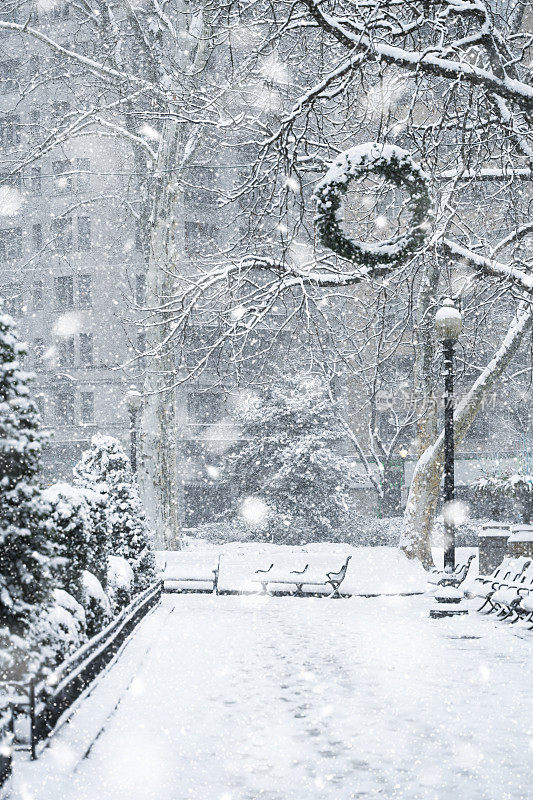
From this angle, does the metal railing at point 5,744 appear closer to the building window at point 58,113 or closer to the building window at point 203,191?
the building window at point 58,113

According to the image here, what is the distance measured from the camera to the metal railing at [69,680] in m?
6.53

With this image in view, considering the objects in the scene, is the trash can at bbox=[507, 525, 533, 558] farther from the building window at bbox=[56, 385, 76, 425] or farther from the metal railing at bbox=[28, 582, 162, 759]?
the building window at bbox=[56, 385, 76, 425]

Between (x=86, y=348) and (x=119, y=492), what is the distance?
34.3 m

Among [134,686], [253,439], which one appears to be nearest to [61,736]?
[134,686]

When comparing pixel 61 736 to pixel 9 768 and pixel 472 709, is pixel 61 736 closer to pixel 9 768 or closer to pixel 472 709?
pixel 9 768

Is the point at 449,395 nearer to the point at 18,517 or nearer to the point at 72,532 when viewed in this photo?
the point at 72,532

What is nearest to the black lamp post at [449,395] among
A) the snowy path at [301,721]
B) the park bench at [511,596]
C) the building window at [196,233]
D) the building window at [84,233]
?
the park bench at [511,596]

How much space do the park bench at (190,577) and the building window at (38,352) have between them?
96.9 feet

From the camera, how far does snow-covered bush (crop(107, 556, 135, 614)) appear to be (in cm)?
1148

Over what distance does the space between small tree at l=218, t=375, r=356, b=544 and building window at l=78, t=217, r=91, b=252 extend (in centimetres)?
1637

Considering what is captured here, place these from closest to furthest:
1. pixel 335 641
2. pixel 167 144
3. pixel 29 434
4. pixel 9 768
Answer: pixel 29 434
pixel 9 768
pixel 335 641
pixel 167 144

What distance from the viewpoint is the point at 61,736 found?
23.1ft

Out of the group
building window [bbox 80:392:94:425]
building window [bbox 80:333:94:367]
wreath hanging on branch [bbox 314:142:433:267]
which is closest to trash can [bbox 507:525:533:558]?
wreath hanging on branch [bbox 314:142:433:267]

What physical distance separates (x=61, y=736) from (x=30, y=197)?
4584cm
